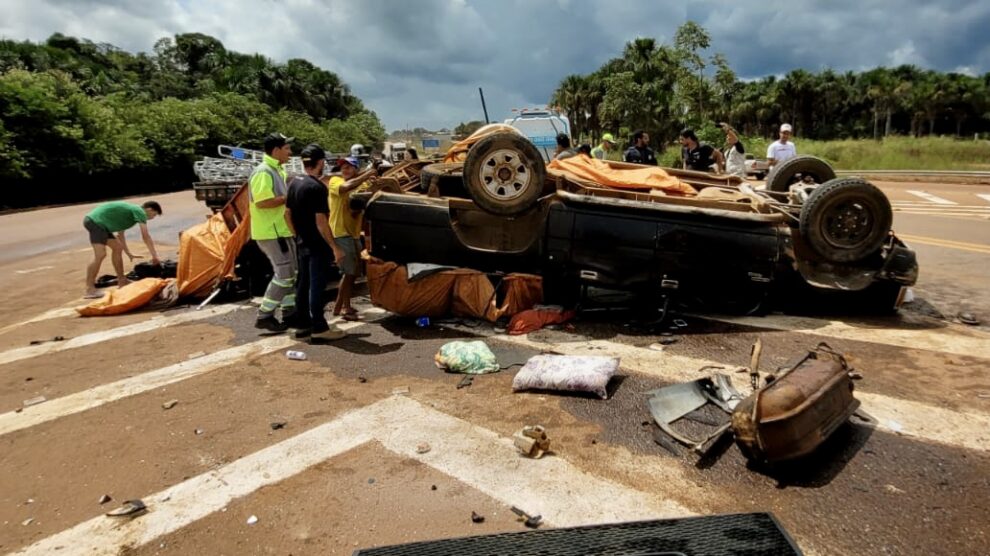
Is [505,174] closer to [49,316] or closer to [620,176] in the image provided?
[620,176]

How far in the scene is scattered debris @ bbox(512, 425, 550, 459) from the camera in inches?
128

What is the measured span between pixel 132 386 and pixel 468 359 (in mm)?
2608

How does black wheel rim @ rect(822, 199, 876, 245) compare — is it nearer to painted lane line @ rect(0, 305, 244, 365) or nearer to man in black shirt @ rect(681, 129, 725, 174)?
man in black shirt @ rect(681, 129, 725, 174)

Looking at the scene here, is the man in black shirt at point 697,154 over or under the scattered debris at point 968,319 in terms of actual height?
over

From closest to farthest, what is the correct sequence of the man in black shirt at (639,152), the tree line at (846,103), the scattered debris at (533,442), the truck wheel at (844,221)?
the scattered debris at (533,442), the truck wheel at (844,221), the man in black shirt at (639,152), the tree line at (846,103)

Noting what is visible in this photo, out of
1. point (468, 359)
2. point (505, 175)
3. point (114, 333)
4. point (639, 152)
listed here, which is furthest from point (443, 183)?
point (639, 152)

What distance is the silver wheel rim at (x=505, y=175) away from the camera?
5504 millimetres

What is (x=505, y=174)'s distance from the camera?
219 inches

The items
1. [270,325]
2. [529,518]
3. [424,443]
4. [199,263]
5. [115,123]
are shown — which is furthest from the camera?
[115,123]

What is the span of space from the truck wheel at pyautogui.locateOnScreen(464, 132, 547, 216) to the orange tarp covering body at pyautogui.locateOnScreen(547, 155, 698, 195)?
1.17 feet

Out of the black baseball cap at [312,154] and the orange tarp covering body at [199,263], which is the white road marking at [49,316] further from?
the black baseball cap at [312,154]

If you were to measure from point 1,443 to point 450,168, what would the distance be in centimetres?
443

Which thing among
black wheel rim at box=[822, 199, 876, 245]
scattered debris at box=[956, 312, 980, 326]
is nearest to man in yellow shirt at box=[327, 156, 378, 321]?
black wheel rim at box=[822, 199, 876, 245]

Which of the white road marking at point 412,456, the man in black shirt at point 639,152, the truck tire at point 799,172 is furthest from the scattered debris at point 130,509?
the man in black shirt at point 639,152
